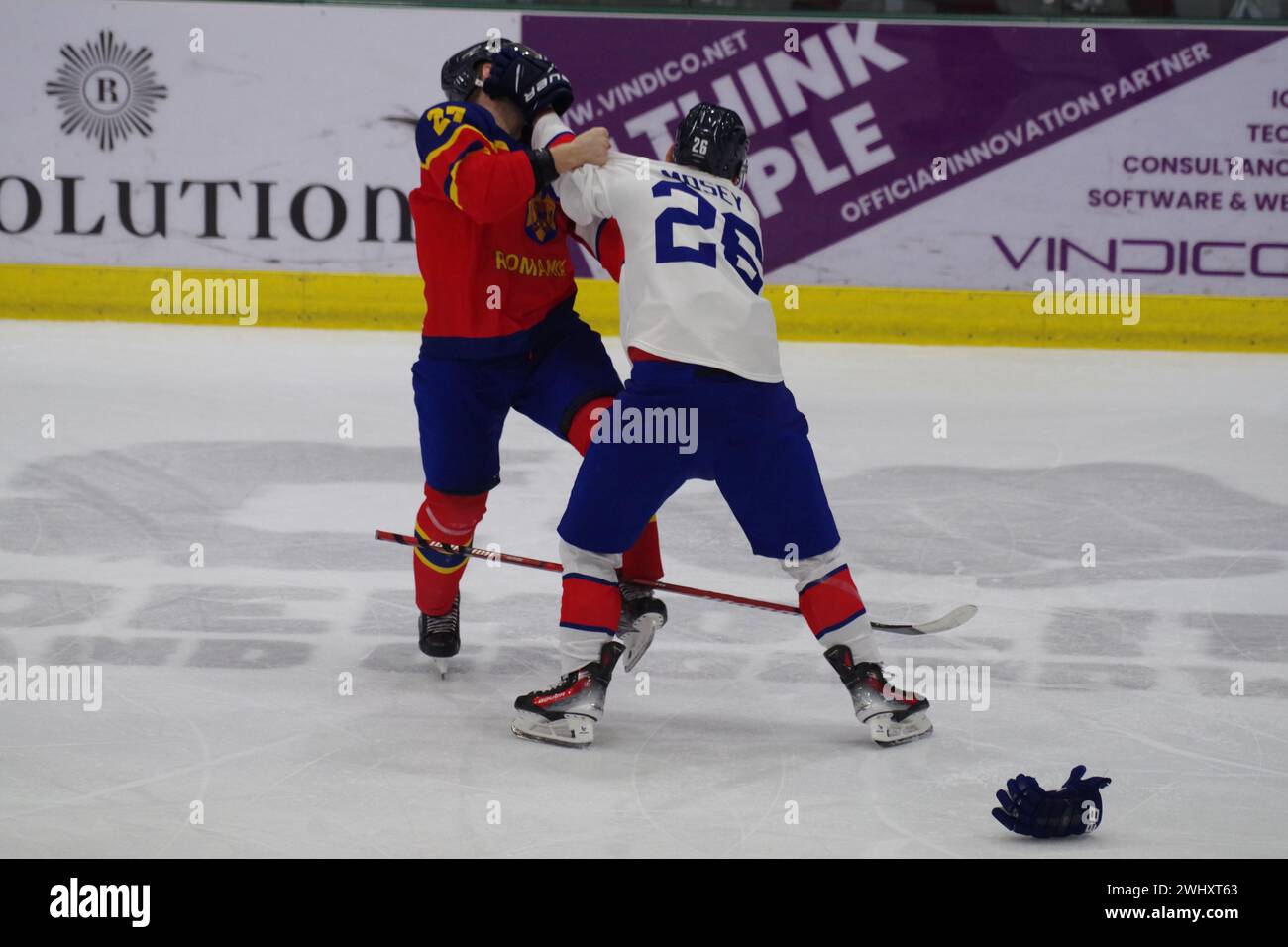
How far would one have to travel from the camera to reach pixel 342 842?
116 inches

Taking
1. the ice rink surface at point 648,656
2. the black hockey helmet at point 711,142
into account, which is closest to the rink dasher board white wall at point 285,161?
the ice rink surface at point 648,656

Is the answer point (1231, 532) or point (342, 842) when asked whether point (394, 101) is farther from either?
point (342, 842)

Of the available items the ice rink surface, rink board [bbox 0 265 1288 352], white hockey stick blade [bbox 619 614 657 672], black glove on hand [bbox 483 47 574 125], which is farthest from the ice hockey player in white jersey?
rink board [bbox 0 265 1288 352]

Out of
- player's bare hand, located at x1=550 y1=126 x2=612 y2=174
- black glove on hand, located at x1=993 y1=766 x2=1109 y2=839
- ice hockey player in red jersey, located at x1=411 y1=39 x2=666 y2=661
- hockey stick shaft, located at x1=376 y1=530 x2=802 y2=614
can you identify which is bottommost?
black glove on hand, located at x1=993 y1=766 x2=1109 y2=839

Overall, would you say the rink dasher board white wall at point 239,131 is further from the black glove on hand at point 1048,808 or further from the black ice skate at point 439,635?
the black glove on hand at point 1048,808

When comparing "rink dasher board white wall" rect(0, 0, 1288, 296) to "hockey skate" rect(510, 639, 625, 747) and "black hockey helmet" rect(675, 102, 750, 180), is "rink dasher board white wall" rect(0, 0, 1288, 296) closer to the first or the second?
"black hockey helmet" rect(675, 102, 750, 180)

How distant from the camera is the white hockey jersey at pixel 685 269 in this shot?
346 cm

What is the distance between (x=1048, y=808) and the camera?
300 centimetres

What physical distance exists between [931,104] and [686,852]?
6302 millimetres

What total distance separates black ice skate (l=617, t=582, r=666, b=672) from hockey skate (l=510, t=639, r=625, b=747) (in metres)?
0.42

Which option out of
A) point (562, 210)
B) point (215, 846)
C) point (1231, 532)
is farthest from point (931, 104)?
point (215, 846)

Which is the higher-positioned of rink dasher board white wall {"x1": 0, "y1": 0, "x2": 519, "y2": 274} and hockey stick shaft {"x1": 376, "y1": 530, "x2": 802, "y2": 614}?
rink dasher board white wall {"x1": 0, "y1": 0, "x2": 519, "y2": 274}

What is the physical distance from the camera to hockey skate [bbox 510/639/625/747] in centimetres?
352

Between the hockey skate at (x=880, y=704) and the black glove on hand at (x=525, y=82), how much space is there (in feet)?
4.18
